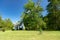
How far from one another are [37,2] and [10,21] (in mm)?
21372

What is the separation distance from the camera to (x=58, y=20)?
136 feet

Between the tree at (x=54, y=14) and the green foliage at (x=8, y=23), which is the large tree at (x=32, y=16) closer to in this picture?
the tree at (x=54, y=14)

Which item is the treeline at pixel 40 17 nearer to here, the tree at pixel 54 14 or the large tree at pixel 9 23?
the tree at pixel 54 14

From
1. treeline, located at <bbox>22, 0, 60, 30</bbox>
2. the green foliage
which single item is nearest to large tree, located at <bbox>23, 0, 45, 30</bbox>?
treeline, located at <bbox>22, 0, 60, 30</bbox>

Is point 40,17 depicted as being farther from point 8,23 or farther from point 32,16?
point 8,23

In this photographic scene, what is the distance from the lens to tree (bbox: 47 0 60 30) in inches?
1634

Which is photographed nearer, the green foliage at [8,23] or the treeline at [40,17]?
the treeline at [40,17]

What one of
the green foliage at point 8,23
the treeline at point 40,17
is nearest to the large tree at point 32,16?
the treeline at point 40,17

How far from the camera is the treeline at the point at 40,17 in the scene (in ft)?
137

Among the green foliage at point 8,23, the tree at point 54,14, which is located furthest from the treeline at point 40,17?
the green foliage at point 8,23

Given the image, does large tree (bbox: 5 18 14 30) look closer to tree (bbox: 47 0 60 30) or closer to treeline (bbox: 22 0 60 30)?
treeline (bbox: 22 0 60 30)

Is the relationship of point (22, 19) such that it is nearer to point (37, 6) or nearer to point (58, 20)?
point (37, 6)

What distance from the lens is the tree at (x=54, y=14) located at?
4150 centimetres

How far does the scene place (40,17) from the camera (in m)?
45.1
